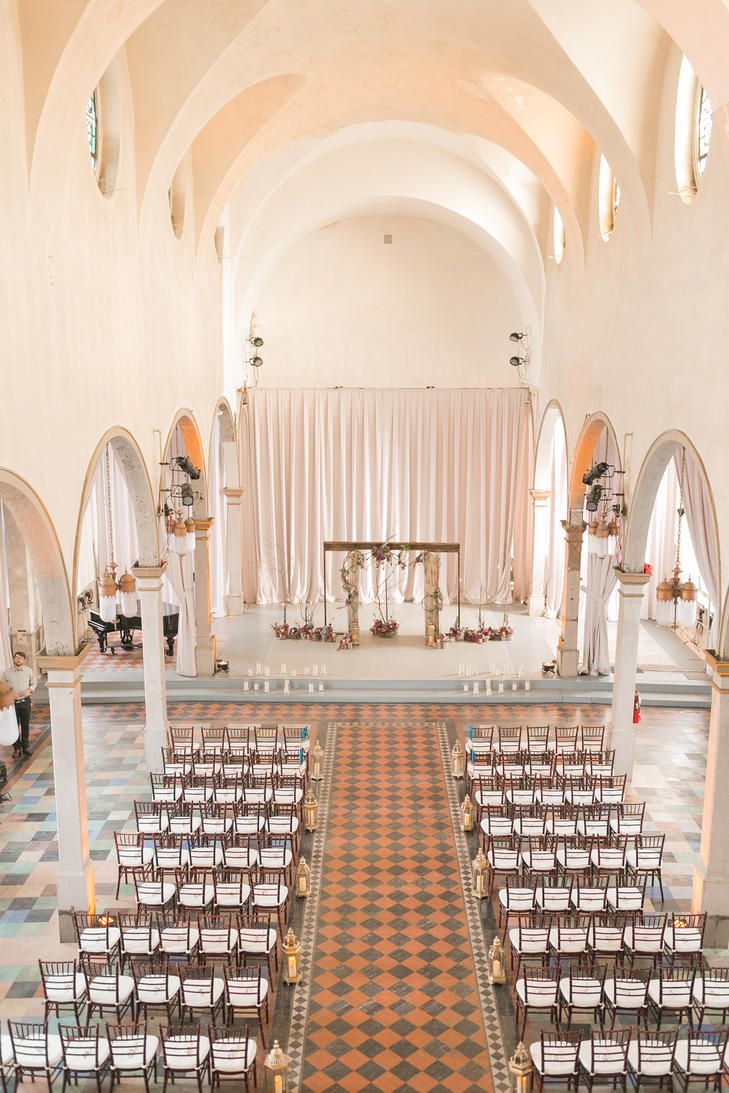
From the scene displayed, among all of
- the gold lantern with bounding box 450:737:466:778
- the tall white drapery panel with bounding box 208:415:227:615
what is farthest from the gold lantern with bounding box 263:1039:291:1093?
the tall white drapery panel with bounding box 208:415:227:615

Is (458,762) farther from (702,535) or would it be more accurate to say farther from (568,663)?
(702,535)

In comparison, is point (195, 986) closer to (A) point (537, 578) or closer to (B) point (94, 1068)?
(B) point (94, 1068)

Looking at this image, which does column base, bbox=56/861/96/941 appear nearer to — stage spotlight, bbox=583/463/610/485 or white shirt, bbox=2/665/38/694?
white shirt, bbox=2/665/38/694

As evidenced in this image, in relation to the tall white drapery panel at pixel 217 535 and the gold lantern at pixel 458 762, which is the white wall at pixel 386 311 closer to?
the tall white drapery panel at pixel 217 535

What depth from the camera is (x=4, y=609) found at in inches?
822

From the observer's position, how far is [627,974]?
35.5 ft

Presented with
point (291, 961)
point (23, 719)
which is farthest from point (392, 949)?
point (23, 719)

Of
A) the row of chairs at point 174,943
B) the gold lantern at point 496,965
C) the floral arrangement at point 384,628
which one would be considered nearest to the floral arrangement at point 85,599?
the floral arrangement at point 384,628

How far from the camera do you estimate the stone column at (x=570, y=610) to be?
22.0 metres

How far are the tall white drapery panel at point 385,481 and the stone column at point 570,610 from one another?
6.98 meters

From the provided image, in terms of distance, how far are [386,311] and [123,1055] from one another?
917 inches

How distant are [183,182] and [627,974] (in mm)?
15593

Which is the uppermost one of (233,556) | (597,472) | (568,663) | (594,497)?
(597,472)

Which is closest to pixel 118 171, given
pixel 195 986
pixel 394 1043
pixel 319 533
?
pixel 195 986
